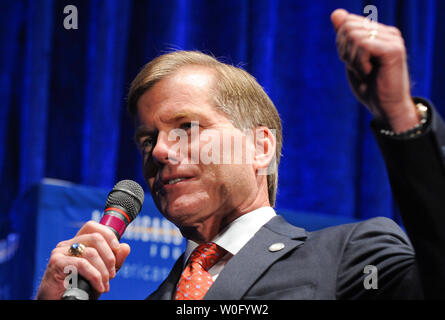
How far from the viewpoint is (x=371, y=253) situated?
3.44ft

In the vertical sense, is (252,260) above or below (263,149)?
below

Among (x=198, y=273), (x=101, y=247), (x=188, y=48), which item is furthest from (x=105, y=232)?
(x=188, y=48)

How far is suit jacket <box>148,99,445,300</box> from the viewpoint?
83cm

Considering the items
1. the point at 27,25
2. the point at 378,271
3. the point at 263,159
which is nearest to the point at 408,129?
the point at 378,271

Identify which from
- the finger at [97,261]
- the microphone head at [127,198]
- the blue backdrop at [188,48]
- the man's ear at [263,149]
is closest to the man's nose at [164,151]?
the microphone head at [127,198]

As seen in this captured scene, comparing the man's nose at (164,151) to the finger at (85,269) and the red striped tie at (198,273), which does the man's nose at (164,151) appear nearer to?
the red striped tie at (198,273)

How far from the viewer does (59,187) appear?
1.89 meters

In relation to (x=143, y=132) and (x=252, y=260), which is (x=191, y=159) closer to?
(x=143, y=132)

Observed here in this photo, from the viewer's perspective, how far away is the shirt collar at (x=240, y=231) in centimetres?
122

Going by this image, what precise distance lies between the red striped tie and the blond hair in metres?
0.29

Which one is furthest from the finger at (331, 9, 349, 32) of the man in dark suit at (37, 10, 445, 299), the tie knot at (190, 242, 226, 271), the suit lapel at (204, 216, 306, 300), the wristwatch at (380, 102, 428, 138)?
the tie knot at (190, 242, 226, 271)

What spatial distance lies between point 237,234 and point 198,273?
0.13 m

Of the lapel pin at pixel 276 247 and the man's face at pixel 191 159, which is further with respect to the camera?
the man's face at pixel 191 159

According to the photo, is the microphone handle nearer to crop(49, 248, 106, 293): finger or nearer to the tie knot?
crop(49, 248, 106, 293): finger
